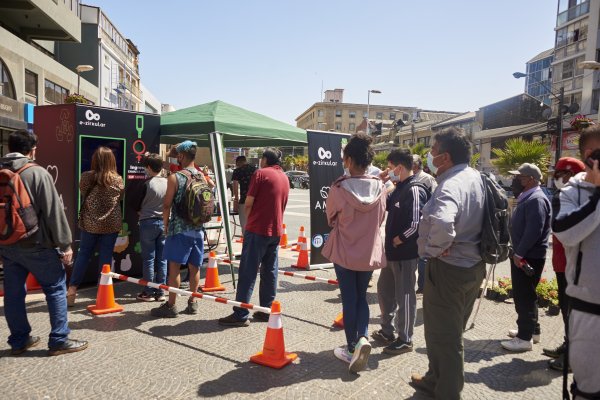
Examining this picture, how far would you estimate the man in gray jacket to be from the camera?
12.2ft

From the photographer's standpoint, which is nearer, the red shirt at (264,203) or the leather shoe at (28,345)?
the leather shoe at (28,345)

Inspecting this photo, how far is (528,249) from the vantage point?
4301mm

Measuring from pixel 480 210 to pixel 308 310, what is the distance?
3.03m

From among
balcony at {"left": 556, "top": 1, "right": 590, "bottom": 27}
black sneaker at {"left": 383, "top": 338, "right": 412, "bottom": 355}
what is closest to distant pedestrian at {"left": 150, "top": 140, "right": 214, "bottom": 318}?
black sneaker at {"left": 383, "top": 338, "right": 412, "bottom": 355}

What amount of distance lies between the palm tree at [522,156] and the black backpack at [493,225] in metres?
14.1

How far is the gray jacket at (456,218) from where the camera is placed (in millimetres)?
2908

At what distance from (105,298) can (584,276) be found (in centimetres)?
481

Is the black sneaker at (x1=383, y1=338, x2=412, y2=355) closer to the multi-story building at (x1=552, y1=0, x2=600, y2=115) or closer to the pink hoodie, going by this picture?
the pink hoodie

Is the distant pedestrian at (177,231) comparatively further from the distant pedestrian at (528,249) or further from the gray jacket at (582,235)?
the gray jacket at (582,235)

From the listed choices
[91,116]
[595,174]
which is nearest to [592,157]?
[595,174]

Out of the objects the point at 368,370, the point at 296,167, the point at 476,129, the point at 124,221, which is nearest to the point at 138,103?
the point at 296,167

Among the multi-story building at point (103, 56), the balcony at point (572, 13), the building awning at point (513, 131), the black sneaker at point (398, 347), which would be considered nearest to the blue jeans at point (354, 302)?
the black sneaker at point (398, 347)

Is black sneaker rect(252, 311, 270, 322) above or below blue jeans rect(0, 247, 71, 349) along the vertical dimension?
below

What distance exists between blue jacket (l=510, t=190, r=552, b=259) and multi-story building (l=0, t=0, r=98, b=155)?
20.2 meters
